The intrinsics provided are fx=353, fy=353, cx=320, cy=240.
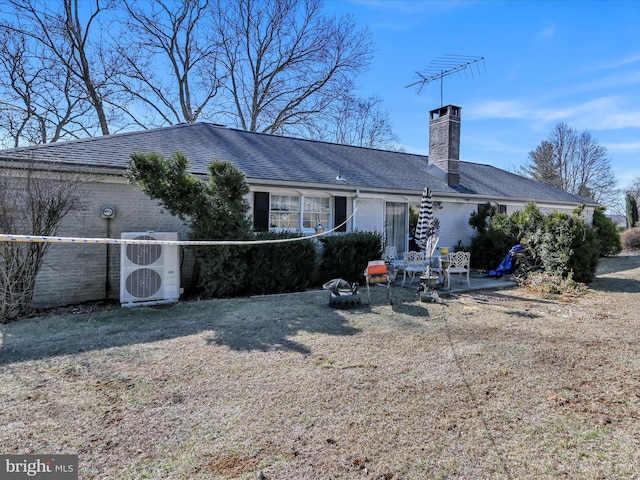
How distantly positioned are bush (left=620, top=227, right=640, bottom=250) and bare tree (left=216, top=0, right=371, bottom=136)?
18324 mm

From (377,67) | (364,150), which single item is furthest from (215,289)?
(377,67)

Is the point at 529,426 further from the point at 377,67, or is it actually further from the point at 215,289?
the point at 377,67

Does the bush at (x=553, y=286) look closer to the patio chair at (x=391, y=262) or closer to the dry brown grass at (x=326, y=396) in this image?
the dry brown grass at (x=326, y=396)

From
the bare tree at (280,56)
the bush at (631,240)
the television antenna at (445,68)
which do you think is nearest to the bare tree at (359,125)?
the bare tree at (280,56)

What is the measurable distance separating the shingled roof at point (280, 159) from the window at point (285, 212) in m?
0.72

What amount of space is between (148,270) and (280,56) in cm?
1972

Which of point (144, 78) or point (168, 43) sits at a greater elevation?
point (168, 43)

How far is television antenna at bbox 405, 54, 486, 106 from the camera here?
14.3 metres

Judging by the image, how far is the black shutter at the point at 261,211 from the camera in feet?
32.2

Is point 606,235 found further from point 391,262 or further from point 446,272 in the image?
point 391,262

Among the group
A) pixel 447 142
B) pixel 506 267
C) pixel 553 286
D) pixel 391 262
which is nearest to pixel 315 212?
pixel 391 262

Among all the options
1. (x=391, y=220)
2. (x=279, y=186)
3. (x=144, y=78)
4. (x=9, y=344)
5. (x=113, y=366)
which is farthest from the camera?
(x=144, y=78)

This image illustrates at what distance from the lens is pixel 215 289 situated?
7.73 meters

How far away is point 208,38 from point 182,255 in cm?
1864
